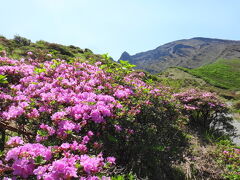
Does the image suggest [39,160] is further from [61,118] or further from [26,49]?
[26,49]

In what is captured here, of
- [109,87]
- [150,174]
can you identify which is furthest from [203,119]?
[109,87]

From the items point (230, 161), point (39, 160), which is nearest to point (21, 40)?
point (39, 160)

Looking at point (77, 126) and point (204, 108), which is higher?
point (77, 126)

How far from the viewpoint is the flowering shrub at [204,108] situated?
7.34 metres

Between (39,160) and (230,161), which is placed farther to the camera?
(230,161)

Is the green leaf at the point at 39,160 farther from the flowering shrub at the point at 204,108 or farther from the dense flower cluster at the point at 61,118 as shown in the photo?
the flowering shrub at the point at 204,108

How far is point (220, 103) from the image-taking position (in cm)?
744

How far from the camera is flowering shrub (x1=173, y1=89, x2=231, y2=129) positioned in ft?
24.1

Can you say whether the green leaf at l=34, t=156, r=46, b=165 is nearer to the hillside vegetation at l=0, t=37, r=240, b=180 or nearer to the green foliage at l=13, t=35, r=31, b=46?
the hillside vegetation at l=0, t=37, r=240, b=180

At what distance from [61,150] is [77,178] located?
0.42m

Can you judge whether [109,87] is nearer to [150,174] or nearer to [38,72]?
[38,72]

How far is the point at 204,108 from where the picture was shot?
7.50m

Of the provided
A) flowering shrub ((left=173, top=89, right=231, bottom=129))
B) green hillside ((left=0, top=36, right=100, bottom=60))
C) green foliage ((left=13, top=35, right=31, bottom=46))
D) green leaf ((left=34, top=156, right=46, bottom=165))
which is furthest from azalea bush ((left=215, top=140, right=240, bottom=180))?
green foliage ((left=13, top=35, right=31, bottom=46))

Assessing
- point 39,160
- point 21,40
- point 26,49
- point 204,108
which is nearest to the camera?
point 39,160
